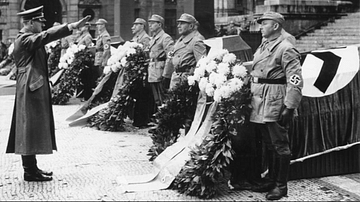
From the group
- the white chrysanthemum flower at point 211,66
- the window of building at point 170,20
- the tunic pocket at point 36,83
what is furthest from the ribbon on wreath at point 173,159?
the window of building at point 170,20

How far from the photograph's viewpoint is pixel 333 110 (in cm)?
712

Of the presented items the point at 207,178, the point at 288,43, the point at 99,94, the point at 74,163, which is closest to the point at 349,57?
the point at 288,43

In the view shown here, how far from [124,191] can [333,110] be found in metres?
2.95

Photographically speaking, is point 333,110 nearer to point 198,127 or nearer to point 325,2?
point 198,127

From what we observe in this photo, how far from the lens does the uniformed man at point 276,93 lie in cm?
606

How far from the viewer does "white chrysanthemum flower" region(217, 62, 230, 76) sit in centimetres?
671

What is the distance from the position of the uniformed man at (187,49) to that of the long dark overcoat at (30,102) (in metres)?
2.46

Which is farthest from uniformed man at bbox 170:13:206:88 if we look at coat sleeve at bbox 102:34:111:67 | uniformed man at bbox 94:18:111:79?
uniformed man at bbox 94:18:111:79

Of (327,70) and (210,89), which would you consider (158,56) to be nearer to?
(210,89)

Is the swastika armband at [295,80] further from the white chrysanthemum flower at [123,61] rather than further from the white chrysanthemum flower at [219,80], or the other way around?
the white chrysanthemum flower at [123,61]

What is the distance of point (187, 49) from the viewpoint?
29.1 ft

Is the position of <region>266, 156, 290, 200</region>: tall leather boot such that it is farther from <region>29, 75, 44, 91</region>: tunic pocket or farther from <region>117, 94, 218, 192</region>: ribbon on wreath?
<region>29, 75, 44, 91</region>: tunic pocket

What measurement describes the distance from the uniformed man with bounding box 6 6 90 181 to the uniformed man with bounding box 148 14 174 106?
3519mm

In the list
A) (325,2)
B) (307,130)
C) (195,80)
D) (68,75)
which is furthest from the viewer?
(325,2)
